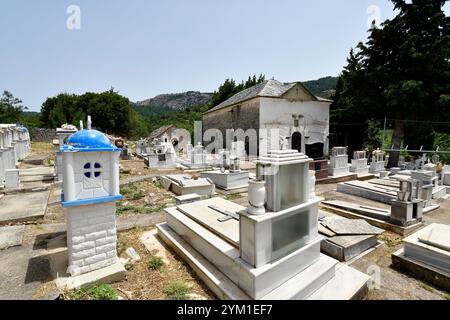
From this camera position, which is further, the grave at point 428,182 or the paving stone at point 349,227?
the grave at point 428,182

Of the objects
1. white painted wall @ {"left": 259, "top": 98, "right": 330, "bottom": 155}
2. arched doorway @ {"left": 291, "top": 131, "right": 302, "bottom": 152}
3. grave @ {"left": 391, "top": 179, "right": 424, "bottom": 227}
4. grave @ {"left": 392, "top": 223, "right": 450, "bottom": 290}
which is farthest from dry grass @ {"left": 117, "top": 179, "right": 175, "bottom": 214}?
arched doorway @ {"left": 291, "top": 131, "right": 302, "bottom": 152}

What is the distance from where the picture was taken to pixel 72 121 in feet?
133

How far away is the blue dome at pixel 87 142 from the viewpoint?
12.8 ft

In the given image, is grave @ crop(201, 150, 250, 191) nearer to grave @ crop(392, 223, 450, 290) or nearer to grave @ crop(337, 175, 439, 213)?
grave @ crop(337, 175, 439, 213)

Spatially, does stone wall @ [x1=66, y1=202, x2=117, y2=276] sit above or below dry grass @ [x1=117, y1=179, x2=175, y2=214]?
above

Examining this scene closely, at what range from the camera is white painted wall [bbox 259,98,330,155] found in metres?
21.9

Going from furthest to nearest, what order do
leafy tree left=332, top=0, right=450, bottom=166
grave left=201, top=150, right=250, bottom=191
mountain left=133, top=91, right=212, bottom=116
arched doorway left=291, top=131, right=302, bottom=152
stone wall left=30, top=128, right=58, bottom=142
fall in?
mountain left=133, top=91, right=212, bottom=116 → stone wall left=30, top=128, right=58, bottom=142 → arched doorway left=291, top=131, right=302, bottom=152 → leafy tree left=332, top=0, right=450, bottom=166 → grave left=201, top=150, right=250, bottom=191

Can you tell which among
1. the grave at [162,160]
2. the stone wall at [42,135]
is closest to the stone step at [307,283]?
the grave at [162,160]

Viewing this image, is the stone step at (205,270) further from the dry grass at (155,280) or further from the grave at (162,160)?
the grave at (162,160)

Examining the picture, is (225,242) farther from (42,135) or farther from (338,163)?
(42,135)

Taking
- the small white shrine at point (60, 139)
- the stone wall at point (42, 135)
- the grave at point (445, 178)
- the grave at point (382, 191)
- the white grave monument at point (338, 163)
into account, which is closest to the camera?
the grave at point (382, 191)

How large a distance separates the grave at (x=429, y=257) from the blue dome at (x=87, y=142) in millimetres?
5987

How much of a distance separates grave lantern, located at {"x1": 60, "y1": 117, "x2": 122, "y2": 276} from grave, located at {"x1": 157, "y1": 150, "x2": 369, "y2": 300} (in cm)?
170

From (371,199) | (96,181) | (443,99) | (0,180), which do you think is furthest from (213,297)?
(443,99)
